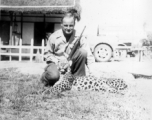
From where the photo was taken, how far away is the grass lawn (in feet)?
6.40

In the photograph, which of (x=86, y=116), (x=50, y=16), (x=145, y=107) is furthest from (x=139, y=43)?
(x=86, y=116)

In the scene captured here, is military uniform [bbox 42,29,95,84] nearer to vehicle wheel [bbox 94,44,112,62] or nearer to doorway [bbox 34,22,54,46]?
vehicle wheel [bbox 94,44,112,62]

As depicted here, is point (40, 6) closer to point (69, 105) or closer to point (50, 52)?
point (50, 52)

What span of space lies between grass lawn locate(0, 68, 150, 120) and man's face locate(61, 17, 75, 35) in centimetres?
81

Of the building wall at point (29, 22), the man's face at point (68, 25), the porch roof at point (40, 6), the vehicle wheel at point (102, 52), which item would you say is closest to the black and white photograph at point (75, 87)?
the man's face at point (68, 25)

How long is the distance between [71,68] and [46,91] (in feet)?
1.95

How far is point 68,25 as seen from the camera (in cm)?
289

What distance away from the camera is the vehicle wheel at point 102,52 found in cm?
630

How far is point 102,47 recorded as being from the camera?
6395mm

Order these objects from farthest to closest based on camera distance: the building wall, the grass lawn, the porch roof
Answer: the building wall → the porch roof → the grass lawn

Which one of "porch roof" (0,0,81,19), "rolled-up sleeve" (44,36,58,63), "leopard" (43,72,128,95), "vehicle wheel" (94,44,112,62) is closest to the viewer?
"leopard" (43,72,128,95)

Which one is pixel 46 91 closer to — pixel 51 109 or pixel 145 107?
pixel 51 109

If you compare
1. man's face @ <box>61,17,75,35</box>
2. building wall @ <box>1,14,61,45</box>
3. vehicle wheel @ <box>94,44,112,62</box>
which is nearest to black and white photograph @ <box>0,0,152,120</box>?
man's face @ <box>61,17,75,35</box>

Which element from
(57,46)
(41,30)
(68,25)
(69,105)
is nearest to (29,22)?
(41,30)
